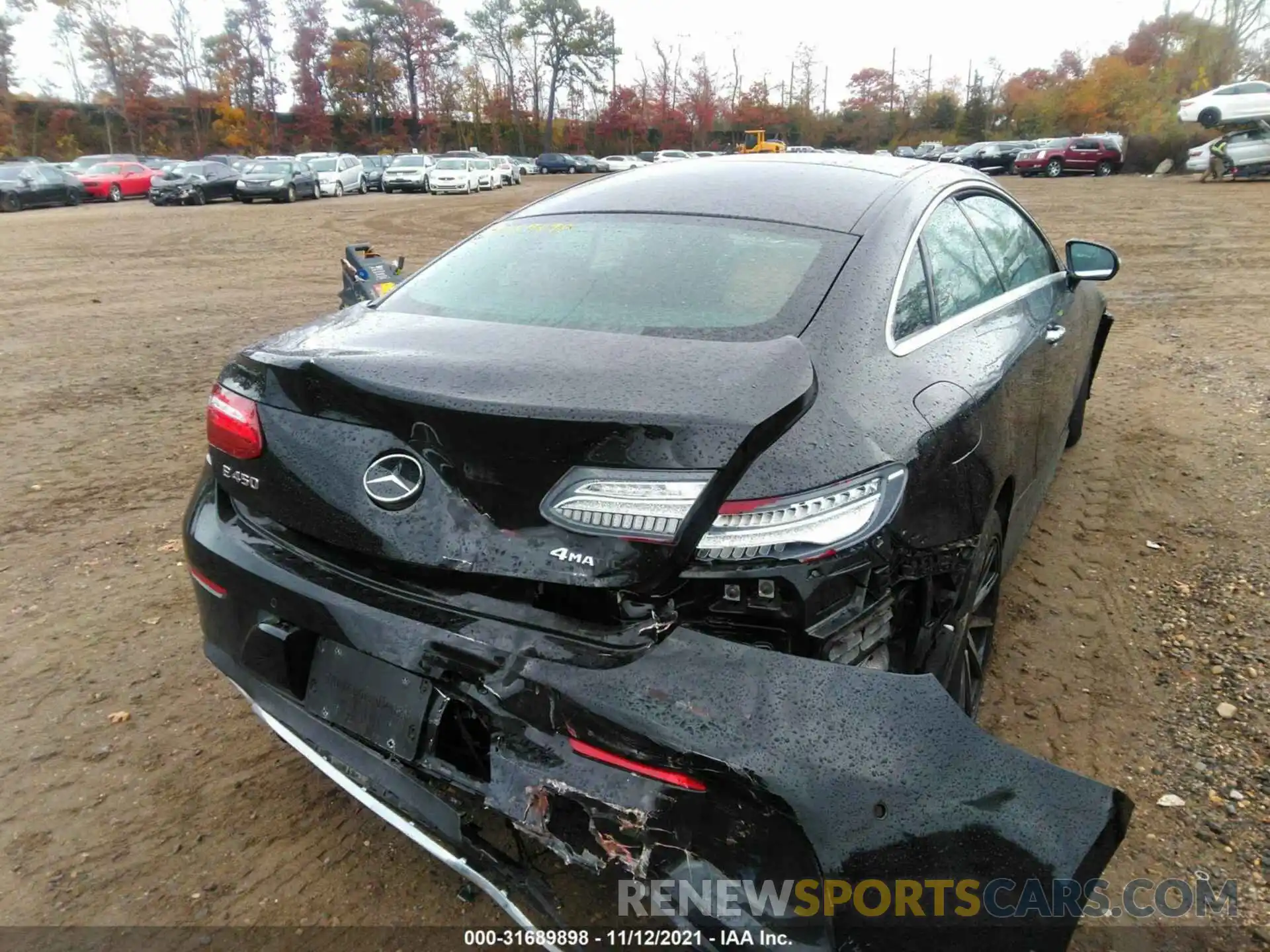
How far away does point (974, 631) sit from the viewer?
8.60ft

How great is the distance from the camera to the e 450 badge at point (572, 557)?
5.26 ft

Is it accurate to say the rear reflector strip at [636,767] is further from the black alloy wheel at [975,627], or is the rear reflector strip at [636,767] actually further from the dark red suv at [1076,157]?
the dark red suv at [1076,157]

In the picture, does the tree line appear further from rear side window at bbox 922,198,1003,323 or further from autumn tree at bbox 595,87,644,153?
rear side window at bbox 922,198,1003,323

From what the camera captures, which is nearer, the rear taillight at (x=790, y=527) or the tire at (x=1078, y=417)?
the rear taillight at (x=790, y=527)

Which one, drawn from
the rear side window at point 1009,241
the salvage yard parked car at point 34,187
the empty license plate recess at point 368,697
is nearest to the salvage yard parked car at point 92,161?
the salvage yard parked car at point 34,187

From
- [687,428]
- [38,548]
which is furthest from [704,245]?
[38,548]

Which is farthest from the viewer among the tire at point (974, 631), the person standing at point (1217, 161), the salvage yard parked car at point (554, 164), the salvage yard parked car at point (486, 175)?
the salvage yard parked car at point (554, 164)

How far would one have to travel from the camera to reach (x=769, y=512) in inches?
63.2

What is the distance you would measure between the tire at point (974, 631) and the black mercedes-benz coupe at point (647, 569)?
0.03 meters

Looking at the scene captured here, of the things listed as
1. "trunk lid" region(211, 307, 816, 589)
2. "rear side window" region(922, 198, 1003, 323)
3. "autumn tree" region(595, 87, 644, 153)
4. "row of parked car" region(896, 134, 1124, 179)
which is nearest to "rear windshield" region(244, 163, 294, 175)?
"row of parked car" region(896, 134, 1124, 179)

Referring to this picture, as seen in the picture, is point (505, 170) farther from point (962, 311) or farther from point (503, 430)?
point (503, 430)

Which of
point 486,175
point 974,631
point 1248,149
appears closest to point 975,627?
point 974,631

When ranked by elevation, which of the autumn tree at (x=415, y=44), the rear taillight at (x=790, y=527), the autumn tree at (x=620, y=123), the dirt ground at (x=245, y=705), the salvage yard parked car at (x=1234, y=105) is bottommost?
the dirt ground at (x=245, y=705)

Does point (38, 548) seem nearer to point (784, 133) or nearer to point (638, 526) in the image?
point (638, 526)
